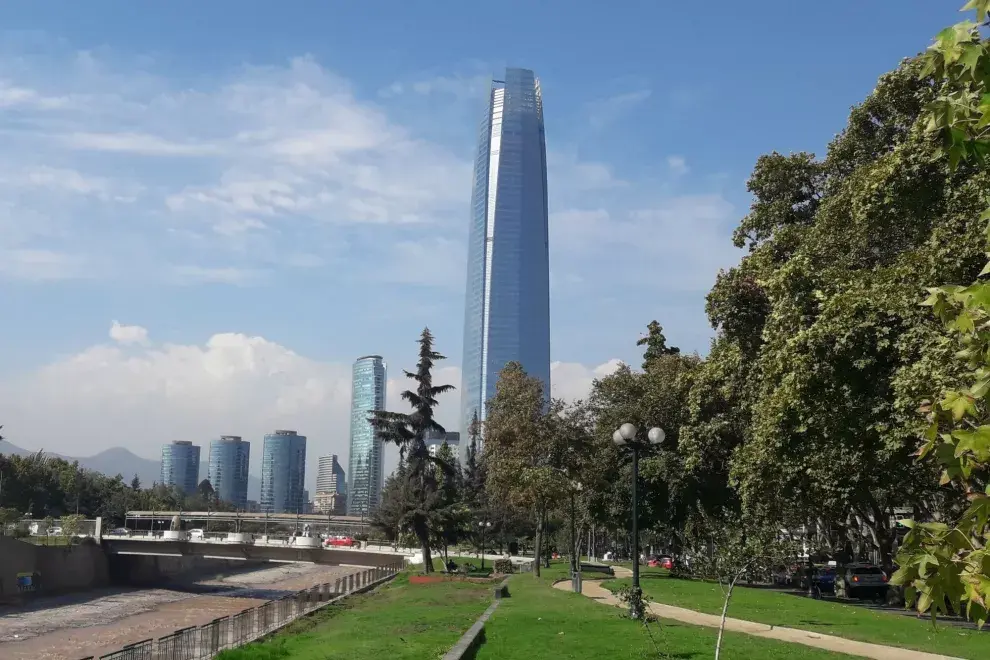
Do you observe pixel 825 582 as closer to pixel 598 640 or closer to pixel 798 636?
pixel 798 636

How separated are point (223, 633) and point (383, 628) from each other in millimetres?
5326

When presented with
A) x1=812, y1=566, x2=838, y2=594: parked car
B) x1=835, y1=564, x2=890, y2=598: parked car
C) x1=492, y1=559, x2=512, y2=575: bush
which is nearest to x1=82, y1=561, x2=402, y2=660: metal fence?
x1=492, y1=559, x2=512, y2=575: bush

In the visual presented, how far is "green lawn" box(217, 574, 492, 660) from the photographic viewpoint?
2173 centimetres

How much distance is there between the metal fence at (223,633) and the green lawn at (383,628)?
0.88 metres

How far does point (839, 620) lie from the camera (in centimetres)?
2622

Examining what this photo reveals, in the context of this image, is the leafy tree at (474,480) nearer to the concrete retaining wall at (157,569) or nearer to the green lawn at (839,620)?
the concrete retaining wall at (157,569)

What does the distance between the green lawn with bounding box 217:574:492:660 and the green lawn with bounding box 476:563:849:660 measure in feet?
4.89

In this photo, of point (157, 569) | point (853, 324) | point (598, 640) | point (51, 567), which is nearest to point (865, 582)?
point (853, 324)

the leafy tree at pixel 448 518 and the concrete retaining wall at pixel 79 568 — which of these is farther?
the concrete retaining wall at pixel 79 568

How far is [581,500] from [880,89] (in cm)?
3081

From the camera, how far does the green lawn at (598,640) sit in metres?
18.5

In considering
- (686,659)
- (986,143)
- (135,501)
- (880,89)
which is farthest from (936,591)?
(135,501)

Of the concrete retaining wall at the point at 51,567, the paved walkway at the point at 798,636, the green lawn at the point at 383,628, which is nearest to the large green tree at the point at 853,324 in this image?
the paved walkway at the point at 798,636

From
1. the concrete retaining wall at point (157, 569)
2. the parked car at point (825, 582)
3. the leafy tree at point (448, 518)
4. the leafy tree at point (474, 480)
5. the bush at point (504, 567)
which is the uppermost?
the leafy tree at point (474, 480)
